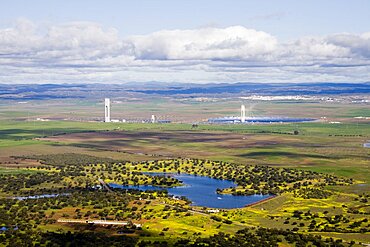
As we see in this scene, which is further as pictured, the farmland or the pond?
the pond

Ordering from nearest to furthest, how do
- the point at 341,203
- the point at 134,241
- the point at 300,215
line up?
the point at 134,241 < the point at 300,215 < the point at 341,203

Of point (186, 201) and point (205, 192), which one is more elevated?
point (186, 201)

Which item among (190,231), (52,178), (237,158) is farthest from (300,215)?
(237,158)

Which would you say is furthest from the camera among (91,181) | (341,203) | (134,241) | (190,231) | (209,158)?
(209,158)

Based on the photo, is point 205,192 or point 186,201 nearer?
point 186,201

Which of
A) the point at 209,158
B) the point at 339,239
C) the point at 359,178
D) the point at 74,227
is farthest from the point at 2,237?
the point at 209,158

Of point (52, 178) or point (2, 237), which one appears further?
point (52, 178)

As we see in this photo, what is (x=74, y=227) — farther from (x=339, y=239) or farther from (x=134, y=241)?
(x=339, y=239)

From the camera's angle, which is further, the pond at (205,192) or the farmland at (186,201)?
the pond at (205,192)
